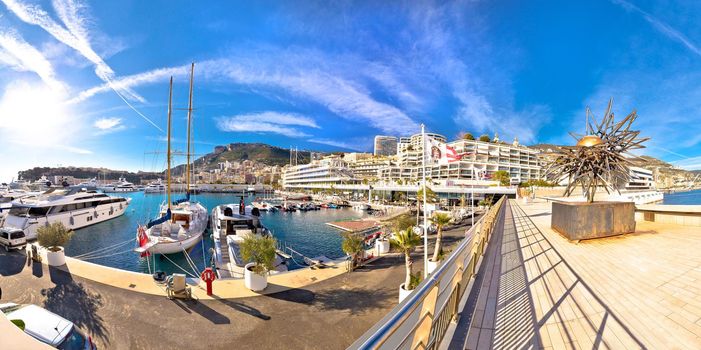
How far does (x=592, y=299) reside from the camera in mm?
4625

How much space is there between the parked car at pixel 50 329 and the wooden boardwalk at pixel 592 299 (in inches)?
294

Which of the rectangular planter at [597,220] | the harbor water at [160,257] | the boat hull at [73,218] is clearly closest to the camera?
the rectangular planter at [597,220]

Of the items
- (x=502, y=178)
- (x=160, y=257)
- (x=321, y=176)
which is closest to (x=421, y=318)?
(x=160, y=257)

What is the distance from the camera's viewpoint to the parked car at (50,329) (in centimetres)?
505

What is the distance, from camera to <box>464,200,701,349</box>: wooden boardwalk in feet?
11.5

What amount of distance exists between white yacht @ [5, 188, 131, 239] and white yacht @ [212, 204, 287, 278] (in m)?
11.5

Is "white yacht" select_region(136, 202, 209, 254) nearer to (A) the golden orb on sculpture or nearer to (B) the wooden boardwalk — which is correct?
(B) the wooden boardwalk

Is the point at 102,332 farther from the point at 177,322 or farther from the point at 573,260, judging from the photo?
the point at 573,260

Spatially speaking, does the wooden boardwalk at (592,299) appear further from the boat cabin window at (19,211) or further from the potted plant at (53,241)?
the boat cabin window at (19,211)

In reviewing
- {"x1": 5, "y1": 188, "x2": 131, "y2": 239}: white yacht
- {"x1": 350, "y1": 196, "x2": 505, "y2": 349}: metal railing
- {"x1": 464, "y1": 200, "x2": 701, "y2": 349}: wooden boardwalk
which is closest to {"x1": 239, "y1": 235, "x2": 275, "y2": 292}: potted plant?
{"x1": 464, "y1": 200, "x2": 701, "y2": 349}: wooden boardwalk

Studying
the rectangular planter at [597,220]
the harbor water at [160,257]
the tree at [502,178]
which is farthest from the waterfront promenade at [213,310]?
the tree at [502,178]

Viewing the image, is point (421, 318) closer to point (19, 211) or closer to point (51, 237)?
point (51, 237)

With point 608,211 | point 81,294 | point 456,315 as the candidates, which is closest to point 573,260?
point 608,211

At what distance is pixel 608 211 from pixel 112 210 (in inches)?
2188
